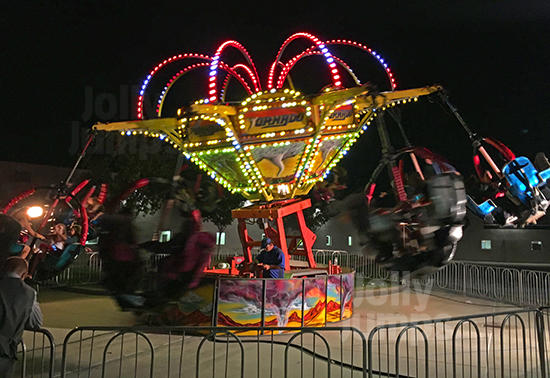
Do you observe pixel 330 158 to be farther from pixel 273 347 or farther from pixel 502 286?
pixel 502 286

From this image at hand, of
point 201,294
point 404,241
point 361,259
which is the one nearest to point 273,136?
point 201,294

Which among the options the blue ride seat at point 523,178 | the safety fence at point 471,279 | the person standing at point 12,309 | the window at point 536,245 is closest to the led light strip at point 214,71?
the person standing at point 12,309

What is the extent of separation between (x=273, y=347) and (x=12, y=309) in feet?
14.1

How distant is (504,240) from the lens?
29.1m

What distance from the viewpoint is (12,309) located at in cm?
424

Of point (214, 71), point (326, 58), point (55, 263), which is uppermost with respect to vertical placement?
point (326, 58)

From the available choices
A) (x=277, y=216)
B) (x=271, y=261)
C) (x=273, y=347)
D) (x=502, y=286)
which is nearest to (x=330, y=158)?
(x=277, y=216)

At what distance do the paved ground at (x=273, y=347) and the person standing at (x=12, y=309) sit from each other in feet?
2.56

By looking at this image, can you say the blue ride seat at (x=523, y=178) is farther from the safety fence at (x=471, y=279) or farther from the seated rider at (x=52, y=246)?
the safety fence at (x=471, y=279)

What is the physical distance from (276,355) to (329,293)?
2.76 m

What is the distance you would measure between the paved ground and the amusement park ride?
1.39 m

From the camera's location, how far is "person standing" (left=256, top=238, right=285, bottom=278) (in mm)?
8961

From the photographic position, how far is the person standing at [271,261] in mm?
8961

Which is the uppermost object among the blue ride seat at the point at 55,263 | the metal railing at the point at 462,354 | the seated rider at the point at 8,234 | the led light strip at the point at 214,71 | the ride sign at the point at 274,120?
the led light strip at the point at 214,71
